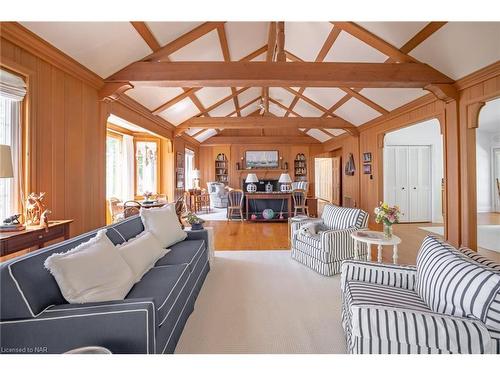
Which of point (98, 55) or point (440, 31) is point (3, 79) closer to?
point (98, 55)

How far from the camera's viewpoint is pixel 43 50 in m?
2.53

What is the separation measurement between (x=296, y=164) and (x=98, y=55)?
337 inches

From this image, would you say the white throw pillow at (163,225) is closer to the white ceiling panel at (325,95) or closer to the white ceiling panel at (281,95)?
the white ceiling panel at (325,95)

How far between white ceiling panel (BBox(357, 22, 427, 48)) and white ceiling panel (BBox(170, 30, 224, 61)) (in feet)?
7.66

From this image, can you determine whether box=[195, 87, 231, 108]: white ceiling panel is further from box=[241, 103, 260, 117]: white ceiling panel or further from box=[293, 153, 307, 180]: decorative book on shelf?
box=[293, 153, 307, 180]: decorative book on shelf

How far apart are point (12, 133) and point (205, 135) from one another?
25.1 ft

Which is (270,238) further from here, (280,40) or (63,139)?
(63,139)

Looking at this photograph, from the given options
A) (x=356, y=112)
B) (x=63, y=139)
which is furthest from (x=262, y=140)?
(x=63, y=139)

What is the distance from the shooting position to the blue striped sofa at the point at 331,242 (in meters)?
3.11

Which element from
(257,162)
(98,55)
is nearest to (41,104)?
(98,55)

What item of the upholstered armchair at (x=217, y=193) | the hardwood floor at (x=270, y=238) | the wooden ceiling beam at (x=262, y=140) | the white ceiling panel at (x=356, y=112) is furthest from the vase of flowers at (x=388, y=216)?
the wooden ceiling beam at (x=262, y=140)

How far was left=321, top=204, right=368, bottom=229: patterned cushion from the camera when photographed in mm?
3369

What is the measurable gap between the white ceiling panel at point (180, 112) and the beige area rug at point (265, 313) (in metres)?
4.21
